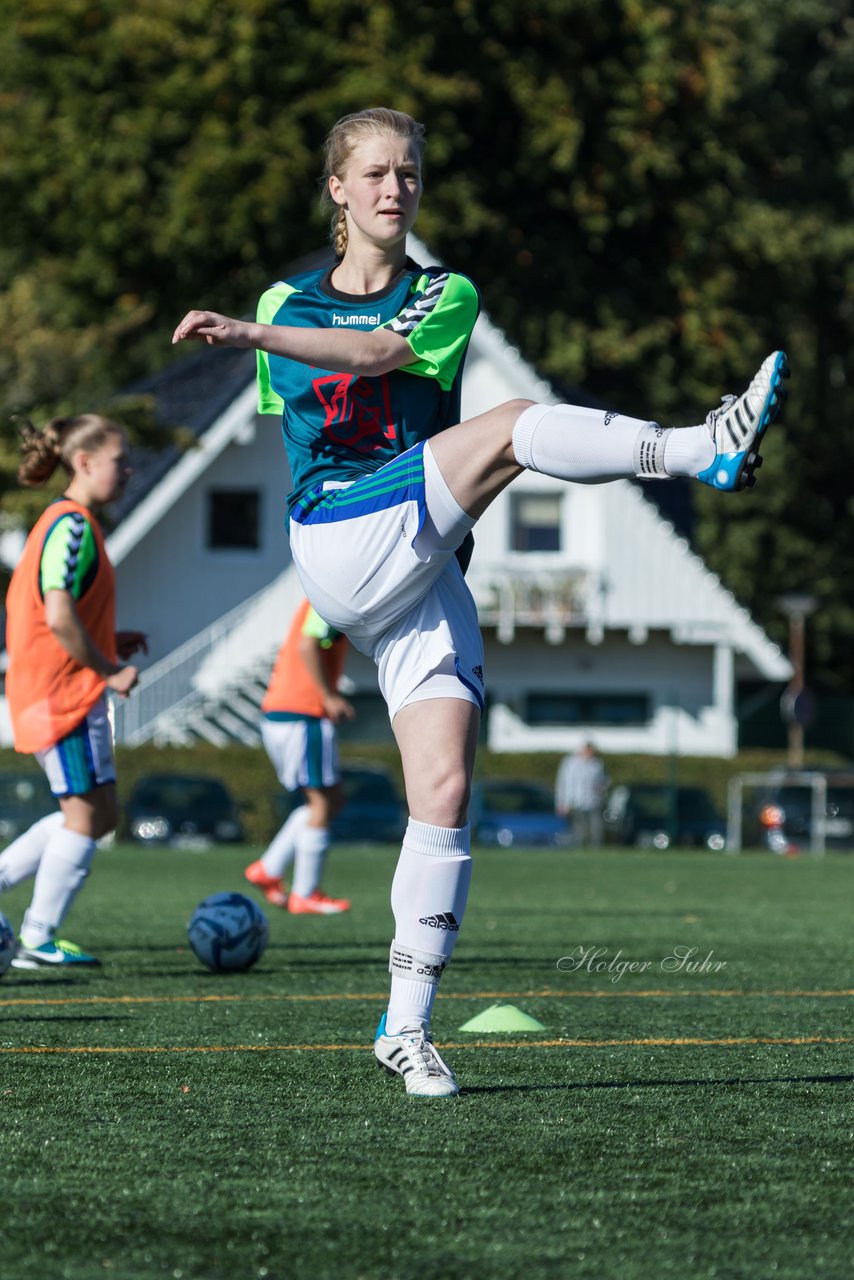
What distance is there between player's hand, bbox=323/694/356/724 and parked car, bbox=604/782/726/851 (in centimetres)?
2023

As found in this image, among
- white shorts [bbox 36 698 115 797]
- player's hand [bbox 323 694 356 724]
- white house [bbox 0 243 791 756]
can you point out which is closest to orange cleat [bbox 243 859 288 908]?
player's hand [bbox 323 694 356 724]

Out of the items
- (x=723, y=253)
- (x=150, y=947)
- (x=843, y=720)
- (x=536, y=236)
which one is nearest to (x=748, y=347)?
(x=723, y=253)

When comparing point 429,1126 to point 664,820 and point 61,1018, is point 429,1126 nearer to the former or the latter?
point 61,1018

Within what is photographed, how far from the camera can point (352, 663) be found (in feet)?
130

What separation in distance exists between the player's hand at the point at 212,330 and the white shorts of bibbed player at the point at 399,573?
0.50 m

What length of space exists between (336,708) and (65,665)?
3.55m

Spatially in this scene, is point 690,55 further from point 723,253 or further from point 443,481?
point 443,481

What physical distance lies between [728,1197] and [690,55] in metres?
37.6

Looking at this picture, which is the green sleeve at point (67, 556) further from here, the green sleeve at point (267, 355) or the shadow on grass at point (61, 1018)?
the green sleeve at point (267, 355)

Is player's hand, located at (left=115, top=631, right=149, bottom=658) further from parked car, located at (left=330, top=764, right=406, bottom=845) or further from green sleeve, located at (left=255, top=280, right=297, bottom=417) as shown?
parked car, located at (left=330, top=764, right=406, bottom=845)

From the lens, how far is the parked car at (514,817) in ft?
96.9

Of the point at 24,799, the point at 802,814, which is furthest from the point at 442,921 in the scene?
the point at 802,814

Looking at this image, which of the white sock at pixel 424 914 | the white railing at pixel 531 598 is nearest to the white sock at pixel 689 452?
the white sock at pixel 424 914

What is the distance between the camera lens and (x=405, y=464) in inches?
179
